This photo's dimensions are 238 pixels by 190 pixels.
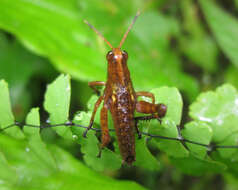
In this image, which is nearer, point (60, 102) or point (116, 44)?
point (60, 102)

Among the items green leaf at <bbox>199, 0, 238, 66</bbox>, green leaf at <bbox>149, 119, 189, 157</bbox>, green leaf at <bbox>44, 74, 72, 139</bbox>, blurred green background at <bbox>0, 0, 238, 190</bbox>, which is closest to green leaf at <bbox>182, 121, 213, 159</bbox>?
green leaf at <bbox>149, 119, 189, 157</bbox>

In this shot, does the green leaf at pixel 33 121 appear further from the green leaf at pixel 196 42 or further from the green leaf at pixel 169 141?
the green leaf at pixel 196 42

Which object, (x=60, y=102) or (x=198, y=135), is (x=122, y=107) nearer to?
(x=60, y=102)

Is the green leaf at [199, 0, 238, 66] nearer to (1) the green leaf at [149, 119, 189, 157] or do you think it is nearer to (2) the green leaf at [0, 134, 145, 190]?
(1) the green leaf at [149, 119, 189, 157]

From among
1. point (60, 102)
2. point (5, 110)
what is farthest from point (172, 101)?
point (5, 110)

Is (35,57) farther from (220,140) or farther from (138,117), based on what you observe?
(220,140)
